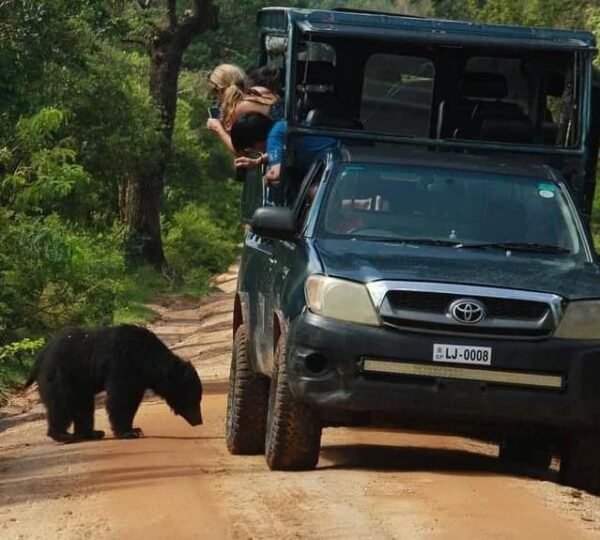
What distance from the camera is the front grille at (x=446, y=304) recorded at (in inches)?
353

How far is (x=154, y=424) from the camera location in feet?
44.2

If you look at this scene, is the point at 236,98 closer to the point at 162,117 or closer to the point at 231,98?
the point at 231,98

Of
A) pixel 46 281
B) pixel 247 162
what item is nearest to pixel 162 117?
pixel 46 281

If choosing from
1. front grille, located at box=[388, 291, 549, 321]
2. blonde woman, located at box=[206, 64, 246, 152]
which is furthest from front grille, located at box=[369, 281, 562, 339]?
blonde woman, located at box=[206, 64, 246, 152]

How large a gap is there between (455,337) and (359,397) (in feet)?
1.98

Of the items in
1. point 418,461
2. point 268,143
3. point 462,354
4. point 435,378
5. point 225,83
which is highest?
point 225,83

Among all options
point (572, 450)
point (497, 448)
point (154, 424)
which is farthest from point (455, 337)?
point (154, 424)

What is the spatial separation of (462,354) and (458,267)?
0.57 meters

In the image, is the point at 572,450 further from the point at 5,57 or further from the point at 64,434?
the point at 5,57

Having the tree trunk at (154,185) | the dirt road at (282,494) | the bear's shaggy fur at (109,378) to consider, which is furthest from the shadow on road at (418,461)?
the tree trunk at (154,185)

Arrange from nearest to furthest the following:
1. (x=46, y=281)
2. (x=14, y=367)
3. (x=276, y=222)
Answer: (x=276, y=222) < (x=14, y=367) < (x=46, y=281)

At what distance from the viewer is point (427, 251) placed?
9625mm

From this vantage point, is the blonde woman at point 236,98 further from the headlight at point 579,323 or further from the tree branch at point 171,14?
the tree branch at point 171,14

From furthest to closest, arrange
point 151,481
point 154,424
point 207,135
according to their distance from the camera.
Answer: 1. point 207,135
2. point 154,424
3. point 151,481
